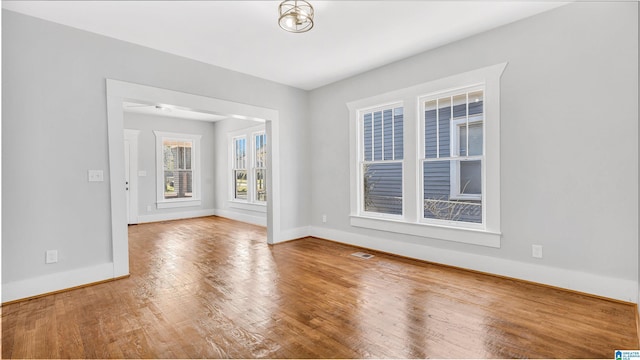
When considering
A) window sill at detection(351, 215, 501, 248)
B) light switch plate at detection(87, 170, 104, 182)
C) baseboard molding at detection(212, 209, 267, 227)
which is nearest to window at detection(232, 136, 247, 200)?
baseboard molding at detection(212, 209, 267, 227)

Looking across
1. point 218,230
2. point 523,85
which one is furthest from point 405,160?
point 218,230

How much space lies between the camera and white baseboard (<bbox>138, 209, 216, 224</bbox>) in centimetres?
739

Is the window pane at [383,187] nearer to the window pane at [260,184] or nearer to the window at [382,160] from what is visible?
the window at [382,160]

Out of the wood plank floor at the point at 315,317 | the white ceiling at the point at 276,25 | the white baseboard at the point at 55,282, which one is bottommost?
the wood plank floor at the point at 315,317

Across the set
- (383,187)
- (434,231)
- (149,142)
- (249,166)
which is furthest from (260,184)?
(434,231)

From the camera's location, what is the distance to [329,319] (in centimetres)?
243

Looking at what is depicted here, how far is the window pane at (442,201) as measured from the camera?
3.68 metres

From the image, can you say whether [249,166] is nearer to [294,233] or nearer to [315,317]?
[294,233]

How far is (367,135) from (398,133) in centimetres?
58

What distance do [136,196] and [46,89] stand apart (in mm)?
4719

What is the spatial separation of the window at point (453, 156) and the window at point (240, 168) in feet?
16.2

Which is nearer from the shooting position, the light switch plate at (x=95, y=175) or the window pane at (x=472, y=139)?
the light switch plate at (x=95, y=175)

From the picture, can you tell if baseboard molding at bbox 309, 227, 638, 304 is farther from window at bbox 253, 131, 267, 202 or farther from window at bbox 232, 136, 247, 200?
window at bbox 232, 136, 247, 200

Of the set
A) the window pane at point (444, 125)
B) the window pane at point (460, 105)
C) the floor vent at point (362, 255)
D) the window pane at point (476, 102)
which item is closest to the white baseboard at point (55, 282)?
the floor vent at point (362, 255)
